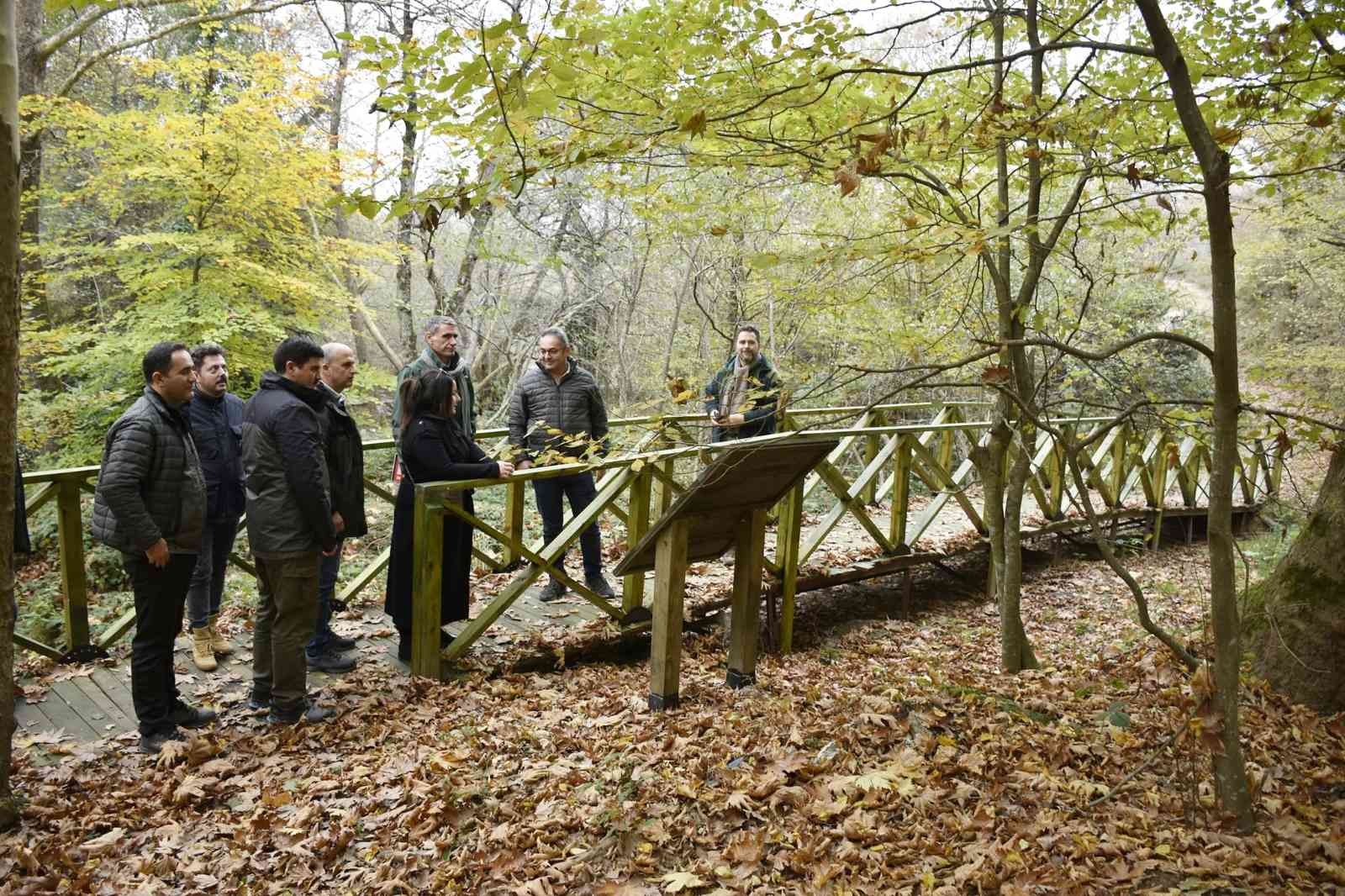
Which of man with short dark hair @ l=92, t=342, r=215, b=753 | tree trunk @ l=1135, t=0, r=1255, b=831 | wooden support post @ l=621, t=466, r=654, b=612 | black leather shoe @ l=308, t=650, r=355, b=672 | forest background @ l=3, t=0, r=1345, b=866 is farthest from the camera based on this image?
wooden support post @ l=621, t=466, r=654, b=612

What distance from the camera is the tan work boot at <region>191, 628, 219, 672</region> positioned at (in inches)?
190

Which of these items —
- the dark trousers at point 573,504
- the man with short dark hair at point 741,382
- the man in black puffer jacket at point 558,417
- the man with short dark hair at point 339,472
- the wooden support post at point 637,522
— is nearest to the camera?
the man with short dark hair at point 339,472

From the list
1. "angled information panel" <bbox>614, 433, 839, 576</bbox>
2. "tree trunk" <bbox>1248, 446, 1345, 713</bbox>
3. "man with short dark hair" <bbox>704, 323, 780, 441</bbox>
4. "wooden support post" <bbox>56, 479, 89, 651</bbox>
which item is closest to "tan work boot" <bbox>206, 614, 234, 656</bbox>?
"wooden support post" <bbox>56, 479, 89, 651</bbox>

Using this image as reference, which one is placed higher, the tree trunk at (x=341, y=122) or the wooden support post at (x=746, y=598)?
the tree trunk at (x=341, y=122)

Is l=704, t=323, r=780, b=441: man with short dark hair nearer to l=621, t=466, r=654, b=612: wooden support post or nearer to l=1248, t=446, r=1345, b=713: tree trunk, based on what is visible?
l=621, t=466, r=654, b=612: wooden support post

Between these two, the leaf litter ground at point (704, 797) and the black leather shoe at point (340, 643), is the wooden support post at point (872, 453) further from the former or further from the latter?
the black leather shoe at point (340, 643)

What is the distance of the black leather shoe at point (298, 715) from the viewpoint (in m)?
4.19

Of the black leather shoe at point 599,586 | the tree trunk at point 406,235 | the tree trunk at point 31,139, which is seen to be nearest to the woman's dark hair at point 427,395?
the black leather shoe at point 599,586

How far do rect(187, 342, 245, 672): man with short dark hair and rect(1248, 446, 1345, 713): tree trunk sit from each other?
226 inches

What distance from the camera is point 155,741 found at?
3.92 meters

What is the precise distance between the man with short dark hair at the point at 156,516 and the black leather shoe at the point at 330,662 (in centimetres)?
91

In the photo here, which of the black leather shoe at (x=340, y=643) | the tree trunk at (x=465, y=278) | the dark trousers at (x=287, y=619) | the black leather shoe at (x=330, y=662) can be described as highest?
the tree trunk at (x=465, y=278)

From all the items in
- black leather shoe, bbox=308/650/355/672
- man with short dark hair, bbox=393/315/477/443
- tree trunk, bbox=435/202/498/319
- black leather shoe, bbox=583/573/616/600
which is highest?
tree trunk, bbox=435/202/498/319

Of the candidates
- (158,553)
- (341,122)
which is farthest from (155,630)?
(341,122)
